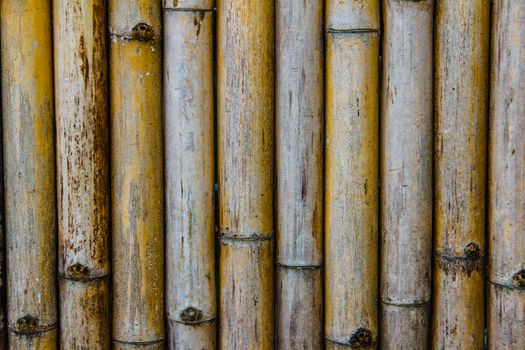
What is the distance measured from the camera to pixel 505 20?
5.98 ft

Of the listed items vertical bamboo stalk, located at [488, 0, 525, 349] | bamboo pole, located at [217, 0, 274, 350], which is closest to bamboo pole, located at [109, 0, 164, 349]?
bamboo pole, located at [217, 0, 274, 350]

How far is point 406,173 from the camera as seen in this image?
188 centimetres

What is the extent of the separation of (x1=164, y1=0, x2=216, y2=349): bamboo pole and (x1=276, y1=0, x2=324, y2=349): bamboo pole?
0.19 metres

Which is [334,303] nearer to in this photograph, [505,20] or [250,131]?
[250,131]

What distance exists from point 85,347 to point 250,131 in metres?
0.75

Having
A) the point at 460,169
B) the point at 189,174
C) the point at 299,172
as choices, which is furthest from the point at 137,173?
the point at 460,169

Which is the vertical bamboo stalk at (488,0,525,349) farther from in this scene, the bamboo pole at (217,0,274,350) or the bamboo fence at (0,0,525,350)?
the bamboo pole at (217,0,274,350)

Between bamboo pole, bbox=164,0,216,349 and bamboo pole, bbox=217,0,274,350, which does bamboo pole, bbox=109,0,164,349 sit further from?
bamboo pole, bbox=217,0,274,350

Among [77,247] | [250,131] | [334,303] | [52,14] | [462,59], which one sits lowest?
[334,303]

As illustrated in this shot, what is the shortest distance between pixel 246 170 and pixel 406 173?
1.42 feet

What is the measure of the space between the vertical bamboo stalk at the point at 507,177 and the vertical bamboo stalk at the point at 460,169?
0.03 metres

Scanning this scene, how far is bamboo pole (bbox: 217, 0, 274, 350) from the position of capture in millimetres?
1870

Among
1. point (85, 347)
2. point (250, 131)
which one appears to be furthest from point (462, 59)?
point (85, 347)

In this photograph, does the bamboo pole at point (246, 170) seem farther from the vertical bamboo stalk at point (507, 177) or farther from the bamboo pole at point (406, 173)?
the vertical bamboo stalk at point (507, 177)
